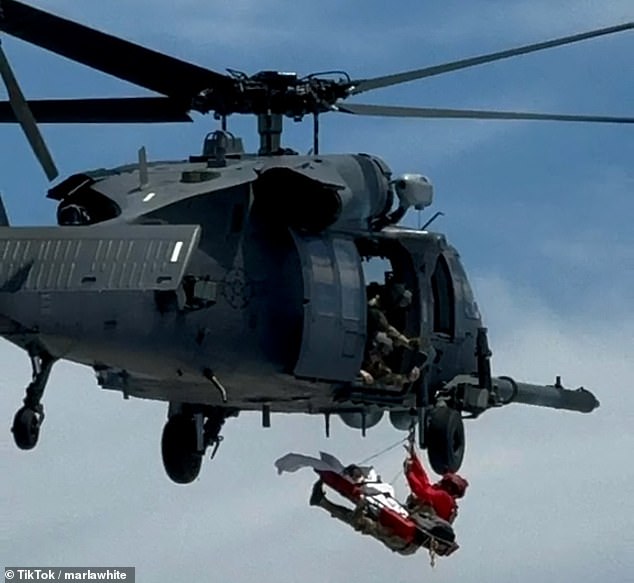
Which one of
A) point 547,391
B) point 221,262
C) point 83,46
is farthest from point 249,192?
point 547,391

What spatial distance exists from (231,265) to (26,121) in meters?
3.32

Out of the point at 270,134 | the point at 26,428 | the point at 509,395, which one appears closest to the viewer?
the point at 26,428

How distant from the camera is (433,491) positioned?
32.3 metres

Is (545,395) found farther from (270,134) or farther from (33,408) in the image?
(33,408)

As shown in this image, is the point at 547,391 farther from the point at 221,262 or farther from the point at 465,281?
the point at 221,262

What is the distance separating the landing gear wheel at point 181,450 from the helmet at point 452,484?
11.5ft

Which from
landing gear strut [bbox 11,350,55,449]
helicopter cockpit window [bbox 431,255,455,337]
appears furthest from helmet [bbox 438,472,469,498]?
landing gear strut [bbox 11,350,55,449]

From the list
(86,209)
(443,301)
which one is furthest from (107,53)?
(443,301)

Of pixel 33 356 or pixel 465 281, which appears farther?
pixel 465 281

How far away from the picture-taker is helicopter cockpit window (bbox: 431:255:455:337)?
107ft

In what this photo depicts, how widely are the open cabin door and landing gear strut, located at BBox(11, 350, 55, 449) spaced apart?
3800 mm

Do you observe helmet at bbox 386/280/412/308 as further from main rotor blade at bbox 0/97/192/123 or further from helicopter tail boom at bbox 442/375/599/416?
main rotor blade at bbox 0/97/192/123

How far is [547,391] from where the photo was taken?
3572 centimetres

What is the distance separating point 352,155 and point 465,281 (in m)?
3.50
